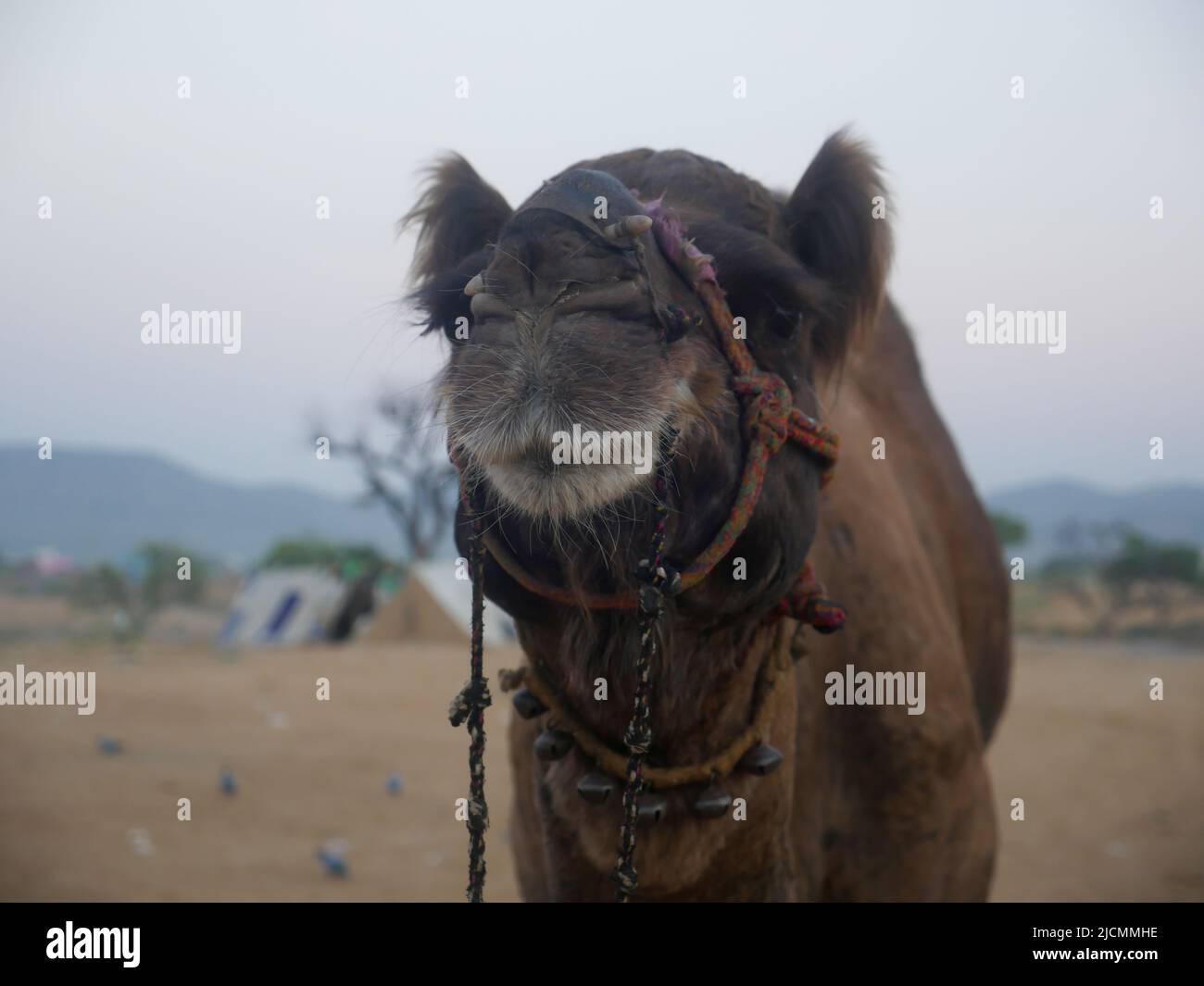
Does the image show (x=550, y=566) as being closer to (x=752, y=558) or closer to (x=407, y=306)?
(x=752, y=558)

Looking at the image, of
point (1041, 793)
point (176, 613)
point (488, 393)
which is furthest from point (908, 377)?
point (176, 613)

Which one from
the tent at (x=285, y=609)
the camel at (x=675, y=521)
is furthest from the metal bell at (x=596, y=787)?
the tent at (x=285, y=609)

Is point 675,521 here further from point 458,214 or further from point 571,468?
point 458,214

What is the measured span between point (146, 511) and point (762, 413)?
4751 inches

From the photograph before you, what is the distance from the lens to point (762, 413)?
2053 millimetres

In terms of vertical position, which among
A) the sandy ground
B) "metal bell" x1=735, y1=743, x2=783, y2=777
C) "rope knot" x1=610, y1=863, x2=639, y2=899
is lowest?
the sandy ground

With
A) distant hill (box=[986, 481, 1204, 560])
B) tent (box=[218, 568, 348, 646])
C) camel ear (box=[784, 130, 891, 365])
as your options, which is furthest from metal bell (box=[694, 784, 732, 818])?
distant hill (box=[986, 481, 1204, 560])

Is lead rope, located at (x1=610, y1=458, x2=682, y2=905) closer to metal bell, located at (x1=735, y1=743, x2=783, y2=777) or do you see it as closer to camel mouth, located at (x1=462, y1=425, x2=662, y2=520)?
camel mouth, located at (x1=462, y1=425, x2=662, y2=520)

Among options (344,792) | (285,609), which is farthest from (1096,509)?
(344,792)

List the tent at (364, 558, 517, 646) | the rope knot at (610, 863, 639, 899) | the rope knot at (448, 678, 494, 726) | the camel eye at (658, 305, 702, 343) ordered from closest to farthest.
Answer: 1. the camel eye at (658, 305, 702, 343)
2. the rope knot at (610, 863, 639, 899)
3. the rope knot at (448, 678, 494, 726)
4. the tent at (364, 558, 517, 646)

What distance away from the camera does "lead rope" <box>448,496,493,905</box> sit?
79.1 inches

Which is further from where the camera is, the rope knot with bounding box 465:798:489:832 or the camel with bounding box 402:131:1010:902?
the rope knot with bounding box 465:798:489:832
